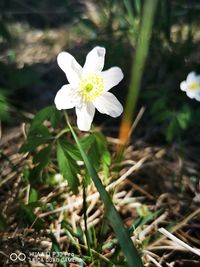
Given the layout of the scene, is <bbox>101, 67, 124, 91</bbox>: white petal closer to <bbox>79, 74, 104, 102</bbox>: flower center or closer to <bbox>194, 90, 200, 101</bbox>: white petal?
<bbox>79, 74, 104, 102</bbox>: flower center

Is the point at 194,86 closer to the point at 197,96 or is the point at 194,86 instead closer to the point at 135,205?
the point at 197,96

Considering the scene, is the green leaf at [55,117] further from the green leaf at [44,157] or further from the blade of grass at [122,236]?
the blade of grass at [122,236]

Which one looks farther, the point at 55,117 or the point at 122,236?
the point at 55,117

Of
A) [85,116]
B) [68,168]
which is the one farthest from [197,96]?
[68,168]

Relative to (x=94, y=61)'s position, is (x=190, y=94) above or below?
below

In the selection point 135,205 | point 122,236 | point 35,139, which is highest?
point 35,139

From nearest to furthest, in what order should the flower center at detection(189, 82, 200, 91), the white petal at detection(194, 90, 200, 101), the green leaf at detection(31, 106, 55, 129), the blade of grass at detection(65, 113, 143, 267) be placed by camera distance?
the blade of grass at detection(65, 113, 143, 267)
the green leaf at detection(31, 106, 55, 129)
the white petal at detection(194, 90, 200, 101)
the flower center at detection(189, 82, 200, 91)

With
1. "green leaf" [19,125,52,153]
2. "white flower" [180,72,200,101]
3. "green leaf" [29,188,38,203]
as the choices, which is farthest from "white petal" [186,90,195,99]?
"green leaf" [29,188,38,203]
